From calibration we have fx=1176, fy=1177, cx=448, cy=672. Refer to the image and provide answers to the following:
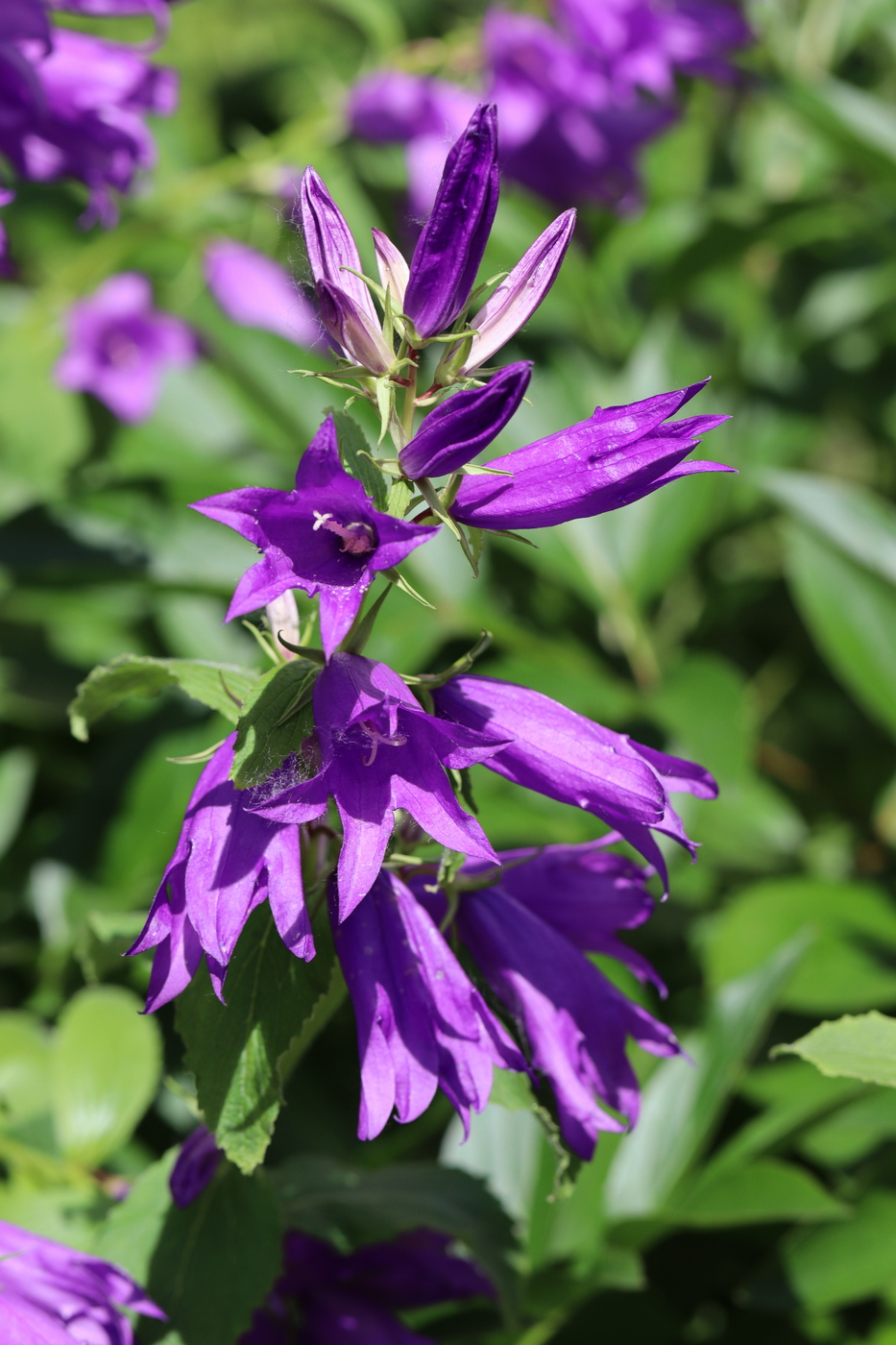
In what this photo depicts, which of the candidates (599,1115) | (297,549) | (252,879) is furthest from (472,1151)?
(297,549)

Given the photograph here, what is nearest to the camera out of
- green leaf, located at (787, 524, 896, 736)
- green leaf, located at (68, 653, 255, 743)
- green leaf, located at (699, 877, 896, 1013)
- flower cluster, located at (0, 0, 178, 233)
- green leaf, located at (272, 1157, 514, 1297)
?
green leaf, located at (68, 653, 255, 743)

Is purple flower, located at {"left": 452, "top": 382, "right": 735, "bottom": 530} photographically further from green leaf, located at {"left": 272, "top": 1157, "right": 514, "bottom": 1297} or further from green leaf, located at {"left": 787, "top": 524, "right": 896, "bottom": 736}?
green leaf, located at {"left": 787, "top": 524, "right": 896, "bottom": 736}

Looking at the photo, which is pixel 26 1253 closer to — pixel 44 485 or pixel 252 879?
pixel 252 879

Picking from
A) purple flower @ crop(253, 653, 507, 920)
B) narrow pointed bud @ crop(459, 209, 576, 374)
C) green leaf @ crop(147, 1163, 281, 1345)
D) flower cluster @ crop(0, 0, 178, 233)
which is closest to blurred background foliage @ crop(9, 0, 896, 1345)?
green leaf @ crop(147, 1163, 281, 1345)

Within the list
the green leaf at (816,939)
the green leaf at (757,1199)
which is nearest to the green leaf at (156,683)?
the green leaf at (757,1199)

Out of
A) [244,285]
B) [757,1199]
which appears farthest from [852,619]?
[244,285]

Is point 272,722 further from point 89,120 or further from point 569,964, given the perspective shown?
point 89,120
